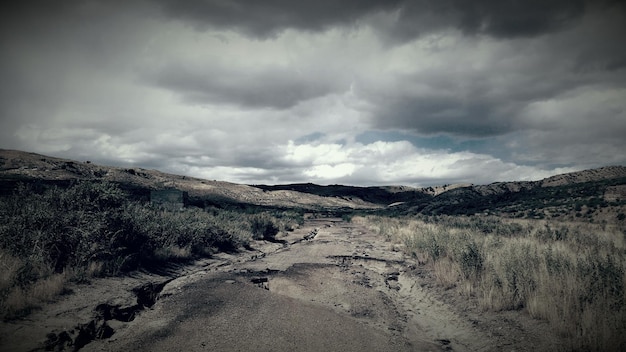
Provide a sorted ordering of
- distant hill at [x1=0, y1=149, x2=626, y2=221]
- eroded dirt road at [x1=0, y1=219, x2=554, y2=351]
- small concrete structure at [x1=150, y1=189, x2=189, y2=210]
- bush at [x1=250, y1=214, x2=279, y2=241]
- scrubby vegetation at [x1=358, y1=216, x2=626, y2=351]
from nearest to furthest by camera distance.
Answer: scrubby vegetation at [x1=358, y1=216, x2=626, y2=351], eroded dirt road at [x1=0, y1=219, x2=554, y2=351], bush at [x1=250, y1=214, x2=279, y2=241], small concrete structure at [x1=150, y1=189, x2=189, y2=210], distant hill at [x1=0, y1=149, x2=626, y2=221]

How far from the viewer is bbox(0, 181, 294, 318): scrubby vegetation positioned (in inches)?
252

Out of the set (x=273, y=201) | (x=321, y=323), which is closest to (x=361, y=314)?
(x=321, y=323)

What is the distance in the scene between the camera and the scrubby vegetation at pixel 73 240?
6391 millimetres

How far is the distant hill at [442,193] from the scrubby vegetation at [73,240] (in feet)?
3.55

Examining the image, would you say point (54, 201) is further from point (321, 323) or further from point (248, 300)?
point (321, 323)

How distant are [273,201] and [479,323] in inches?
3841

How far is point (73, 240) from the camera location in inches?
340

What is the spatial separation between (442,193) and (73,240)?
90.2 metres

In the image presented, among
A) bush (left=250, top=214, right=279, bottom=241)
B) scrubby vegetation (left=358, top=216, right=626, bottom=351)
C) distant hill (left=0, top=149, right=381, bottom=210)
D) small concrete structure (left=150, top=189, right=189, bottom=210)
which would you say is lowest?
bush (left=250, top=214, right=279, bottom=241)

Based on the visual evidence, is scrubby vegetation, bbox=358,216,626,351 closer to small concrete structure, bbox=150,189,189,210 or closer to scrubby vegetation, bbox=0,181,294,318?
scrubby vegetation, bbox=0,181,294,318

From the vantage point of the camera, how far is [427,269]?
36.6 feet

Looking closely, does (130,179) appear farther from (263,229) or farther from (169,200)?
(263,229)

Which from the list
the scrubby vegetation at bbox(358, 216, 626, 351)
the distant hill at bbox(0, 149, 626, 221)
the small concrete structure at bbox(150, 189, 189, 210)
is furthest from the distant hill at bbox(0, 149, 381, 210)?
the scrubby vegetation at bbox(358, 216, 626, 351)

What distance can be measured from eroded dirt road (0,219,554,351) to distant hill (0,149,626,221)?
18.1 ft
